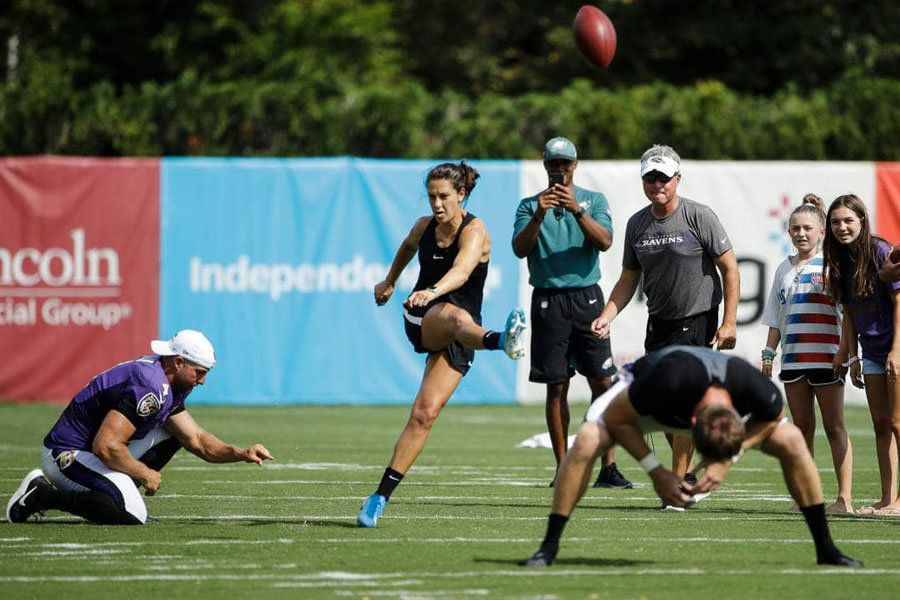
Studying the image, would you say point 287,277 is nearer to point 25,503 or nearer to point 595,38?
point 595,38

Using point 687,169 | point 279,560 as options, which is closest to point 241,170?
point 687,169

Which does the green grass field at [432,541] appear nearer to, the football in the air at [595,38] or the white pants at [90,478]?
the white pants at [90,478]

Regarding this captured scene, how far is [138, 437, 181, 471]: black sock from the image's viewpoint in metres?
9.09

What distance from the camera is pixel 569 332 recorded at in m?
10.9

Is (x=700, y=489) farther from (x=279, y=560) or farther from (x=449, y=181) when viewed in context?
(x=449, y=181)

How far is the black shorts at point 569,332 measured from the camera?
10.8 metres

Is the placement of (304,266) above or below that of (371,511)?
above

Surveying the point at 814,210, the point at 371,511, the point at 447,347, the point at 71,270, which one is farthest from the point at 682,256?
the point at 71,270

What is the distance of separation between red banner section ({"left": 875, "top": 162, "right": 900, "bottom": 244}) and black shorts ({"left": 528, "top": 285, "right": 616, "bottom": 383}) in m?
8.32

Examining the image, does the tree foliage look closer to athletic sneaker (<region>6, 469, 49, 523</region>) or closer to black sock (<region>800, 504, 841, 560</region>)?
athletic sneaker (<region>6, 469, 49, 523</region>)

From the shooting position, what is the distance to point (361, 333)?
17953mm

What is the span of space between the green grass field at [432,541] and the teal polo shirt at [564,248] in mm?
1433

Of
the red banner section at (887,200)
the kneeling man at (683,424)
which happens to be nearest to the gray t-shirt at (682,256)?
the kneeling man at (683,424)

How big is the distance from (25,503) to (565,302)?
3.92m
